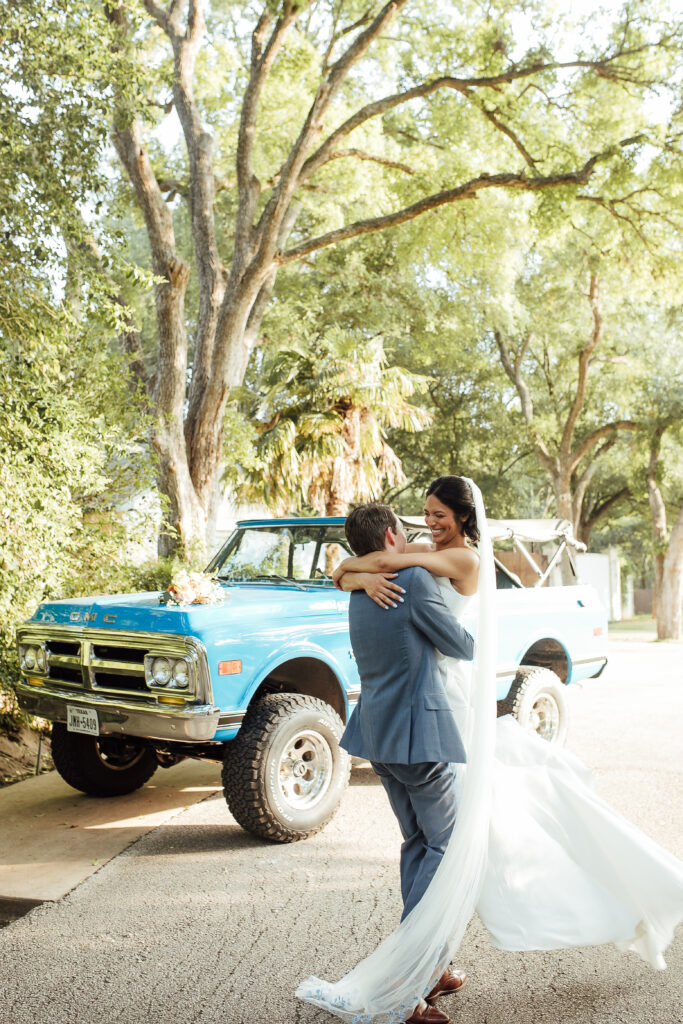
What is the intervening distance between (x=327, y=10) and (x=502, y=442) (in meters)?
16.4

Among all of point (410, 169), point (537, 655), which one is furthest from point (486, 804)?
point (410, 169)

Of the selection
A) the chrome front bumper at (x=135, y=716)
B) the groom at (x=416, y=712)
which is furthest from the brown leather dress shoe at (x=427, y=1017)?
the chrome front bumper at (x=135, y=716)

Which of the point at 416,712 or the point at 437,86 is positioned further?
the point at 437,86

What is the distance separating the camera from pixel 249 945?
4000 millimetres

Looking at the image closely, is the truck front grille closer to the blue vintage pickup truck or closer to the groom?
the blue vintage pickup truck

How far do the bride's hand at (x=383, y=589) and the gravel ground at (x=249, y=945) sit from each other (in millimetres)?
1564

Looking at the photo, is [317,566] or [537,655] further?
[537,655]

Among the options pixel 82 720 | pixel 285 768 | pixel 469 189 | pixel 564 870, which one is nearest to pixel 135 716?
pixel 82 720

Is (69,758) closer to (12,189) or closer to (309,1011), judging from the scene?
(309,1011)

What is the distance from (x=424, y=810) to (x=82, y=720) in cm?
295

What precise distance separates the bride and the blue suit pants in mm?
77

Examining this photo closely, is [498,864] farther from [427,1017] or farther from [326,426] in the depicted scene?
[326,426]

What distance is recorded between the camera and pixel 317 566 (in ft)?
22.3

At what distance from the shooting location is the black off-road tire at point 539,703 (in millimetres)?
7055
